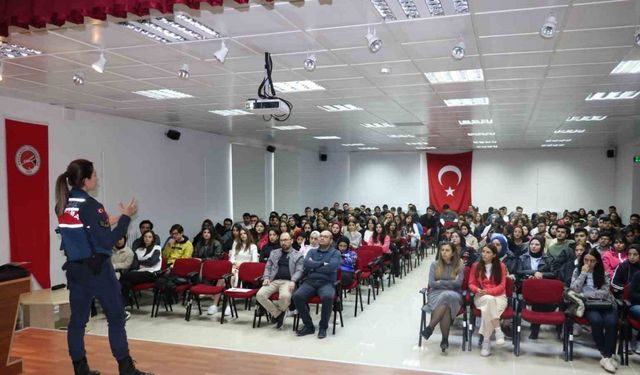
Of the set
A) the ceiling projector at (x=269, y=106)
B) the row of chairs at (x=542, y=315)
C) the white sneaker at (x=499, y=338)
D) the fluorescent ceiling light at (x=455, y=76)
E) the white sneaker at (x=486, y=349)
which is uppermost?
the fluorescent ceiling light at (x=455, y=76)

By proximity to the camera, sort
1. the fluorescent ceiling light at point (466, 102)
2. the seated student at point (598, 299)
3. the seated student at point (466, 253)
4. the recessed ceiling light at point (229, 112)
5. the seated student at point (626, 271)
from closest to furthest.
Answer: the seated student at point (598, 299), the seated student at point (626, 271), the fluorescent ceiling light at point (466, 102), the seated student at point (466, 253), the recessed ceiling light at point (229, 112)

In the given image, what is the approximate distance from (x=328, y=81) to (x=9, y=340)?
412cm

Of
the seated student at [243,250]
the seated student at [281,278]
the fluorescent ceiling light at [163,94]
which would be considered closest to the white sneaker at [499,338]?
the seated student at [281,278]

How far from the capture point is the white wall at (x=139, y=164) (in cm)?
736

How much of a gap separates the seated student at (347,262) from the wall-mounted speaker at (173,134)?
15.6 ft

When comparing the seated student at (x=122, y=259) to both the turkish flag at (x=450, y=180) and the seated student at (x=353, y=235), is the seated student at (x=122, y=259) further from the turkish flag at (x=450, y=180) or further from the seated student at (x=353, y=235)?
the turkish flag at (x=450, y=180)

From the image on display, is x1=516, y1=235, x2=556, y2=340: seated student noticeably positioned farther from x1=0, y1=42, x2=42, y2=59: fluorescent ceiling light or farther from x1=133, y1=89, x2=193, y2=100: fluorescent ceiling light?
x1=0, y1=42, x2=42, y2=59: fluorescent ceiling light

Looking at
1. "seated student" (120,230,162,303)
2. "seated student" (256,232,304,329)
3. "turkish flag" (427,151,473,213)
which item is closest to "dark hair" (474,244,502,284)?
"seated student" (256,232,304,329)

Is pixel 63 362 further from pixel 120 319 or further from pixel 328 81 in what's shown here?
pixel 328 81

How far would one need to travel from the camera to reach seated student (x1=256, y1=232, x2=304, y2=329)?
608 cm

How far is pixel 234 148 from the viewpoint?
12.9 metres

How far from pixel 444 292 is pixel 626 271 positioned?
215 centimetres

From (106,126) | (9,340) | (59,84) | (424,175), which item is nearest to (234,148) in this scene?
(106,126)

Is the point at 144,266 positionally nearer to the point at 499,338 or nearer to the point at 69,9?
the point at 69,9
